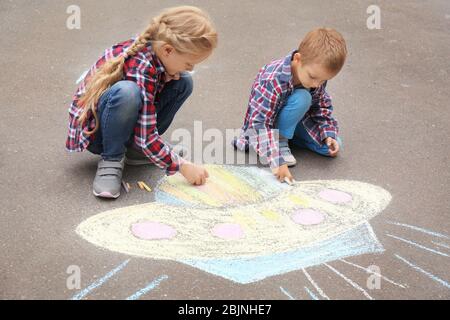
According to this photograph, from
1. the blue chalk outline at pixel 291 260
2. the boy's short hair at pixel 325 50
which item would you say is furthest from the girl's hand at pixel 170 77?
the blue chalk outline at pixel 291 260

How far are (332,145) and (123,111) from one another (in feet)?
3.77

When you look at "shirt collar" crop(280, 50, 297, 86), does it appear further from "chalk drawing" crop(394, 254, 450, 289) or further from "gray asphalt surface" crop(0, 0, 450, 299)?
"chalk drawing" crop(394, 254, 450, 289)

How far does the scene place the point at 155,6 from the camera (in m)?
4.95

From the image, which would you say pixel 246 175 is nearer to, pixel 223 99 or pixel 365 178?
pixel 365 178

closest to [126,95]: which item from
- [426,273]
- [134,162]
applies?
[134,162]

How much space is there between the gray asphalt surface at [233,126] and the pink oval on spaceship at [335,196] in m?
0.16

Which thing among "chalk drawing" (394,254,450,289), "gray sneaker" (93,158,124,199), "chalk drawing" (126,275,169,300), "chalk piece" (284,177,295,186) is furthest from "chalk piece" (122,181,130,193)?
"chalk drawing" (394,254,450,289)

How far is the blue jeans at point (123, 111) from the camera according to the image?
242 cm

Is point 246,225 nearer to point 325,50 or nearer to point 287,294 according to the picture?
point 287,294

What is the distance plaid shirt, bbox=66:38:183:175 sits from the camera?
2.44 metres

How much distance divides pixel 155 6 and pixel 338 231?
3156 mm

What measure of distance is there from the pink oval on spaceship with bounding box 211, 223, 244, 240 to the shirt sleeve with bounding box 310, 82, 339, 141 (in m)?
0.85

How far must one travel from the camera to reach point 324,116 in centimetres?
302
